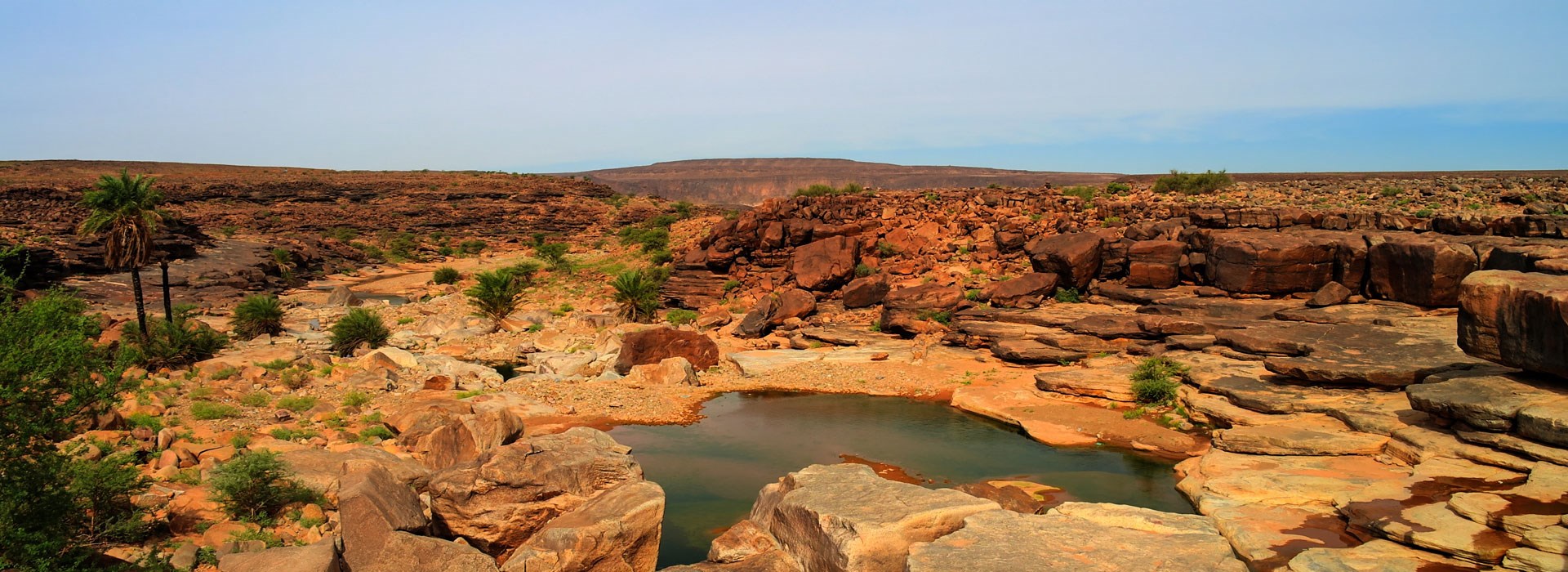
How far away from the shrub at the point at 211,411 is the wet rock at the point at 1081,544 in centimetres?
1295

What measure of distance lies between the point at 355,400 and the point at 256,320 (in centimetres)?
1257

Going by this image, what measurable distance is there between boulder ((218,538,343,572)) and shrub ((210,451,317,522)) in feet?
5.93

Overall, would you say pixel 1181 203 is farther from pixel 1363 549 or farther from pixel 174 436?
pixel 174 436

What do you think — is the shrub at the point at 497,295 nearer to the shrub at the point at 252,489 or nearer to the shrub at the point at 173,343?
the shrub at the point at 173,343

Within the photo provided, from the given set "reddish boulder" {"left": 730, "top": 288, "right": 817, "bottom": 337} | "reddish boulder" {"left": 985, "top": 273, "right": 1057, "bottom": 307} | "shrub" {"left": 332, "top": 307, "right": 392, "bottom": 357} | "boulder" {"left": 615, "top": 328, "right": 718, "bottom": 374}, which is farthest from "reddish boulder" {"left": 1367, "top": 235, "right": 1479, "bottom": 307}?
"shrub" {"left": 332, "top": 307, "right": 392, "bottom": 357}

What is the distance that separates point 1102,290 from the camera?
2509cm

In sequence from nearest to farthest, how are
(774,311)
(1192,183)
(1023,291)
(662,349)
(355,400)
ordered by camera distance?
(355,400) < (662,349) < (1023,291) < (774,311) < (1192,183)

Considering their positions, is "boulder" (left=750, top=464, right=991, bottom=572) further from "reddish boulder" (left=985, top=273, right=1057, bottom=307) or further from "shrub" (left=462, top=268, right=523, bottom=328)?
"shrub" (left=462, top=268, right=523, bottom=328)

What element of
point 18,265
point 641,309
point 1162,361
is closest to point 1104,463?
point 1162,361

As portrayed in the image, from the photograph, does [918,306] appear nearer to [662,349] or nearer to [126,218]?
[662,349]

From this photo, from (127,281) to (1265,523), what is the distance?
43.2m

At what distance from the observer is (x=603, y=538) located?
9195 mm

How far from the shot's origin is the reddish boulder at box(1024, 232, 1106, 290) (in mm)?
25469

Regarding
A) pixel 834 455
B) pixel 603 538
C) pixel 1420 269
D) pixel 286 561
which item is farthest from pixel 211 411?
pixel 1420 269
